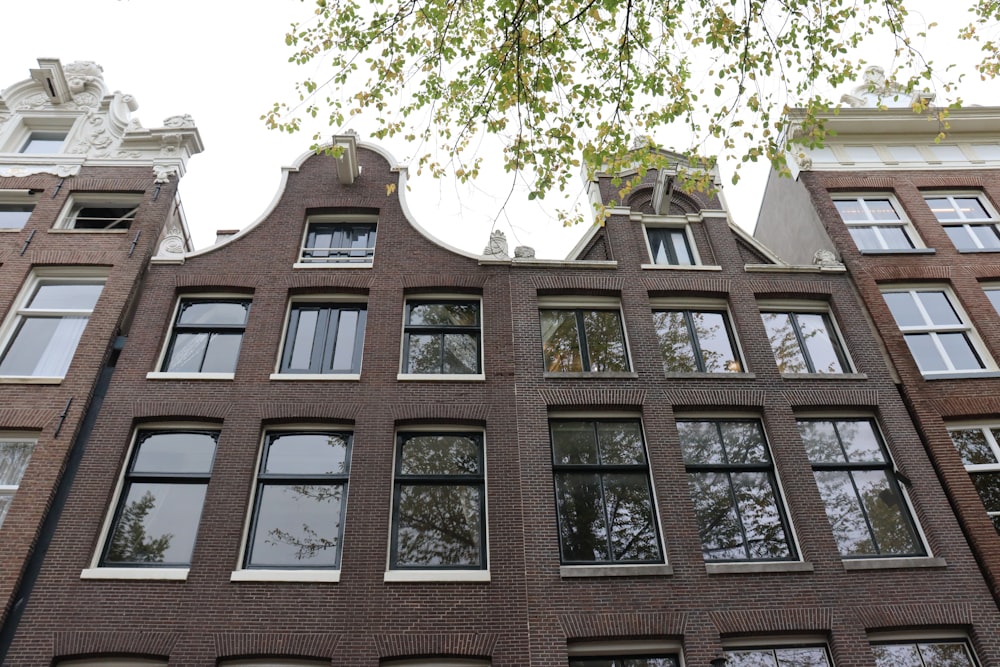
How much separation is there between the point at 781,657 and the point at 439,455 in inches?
290

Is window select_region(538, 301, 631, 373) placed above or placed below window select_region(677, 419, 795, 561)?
above

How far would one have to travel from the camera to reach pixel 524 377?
14695 mm

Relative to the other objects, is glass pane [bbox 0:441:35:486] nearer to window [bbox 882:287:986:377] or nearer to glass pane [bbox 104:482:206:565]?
glass pane [bbox 104:482:206:565]

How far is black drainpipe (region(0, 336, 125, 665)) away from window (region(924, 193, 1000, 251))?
21859 millimetres

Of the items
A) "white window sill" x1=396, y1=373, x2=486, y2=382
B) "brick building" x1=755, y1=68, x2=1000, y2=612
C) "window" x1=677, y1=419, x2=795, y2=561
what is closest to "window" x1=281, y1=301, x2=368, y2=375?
"white window sill" x1=396, y1=373, x2=486, y2=382

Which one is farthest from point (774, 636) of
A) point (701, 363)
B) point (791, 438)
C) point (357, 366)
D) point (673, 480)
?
point (357, 366)

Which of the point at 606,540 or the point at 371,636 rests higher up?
the point at 606,540

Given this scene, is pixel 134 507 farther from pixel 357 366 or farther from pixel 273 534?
pixel 357 366

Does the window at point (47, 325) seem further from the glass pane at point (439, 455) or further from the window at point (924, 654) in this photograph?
the window at point (924, 654)

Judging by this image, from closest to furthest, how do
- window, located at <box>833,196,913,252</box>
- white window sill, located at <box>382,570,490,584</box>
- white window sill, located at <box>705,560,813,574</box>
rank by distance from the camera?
1. white window sill, located at <box>382,570,490,584</box>
2. white window sill, located at <box>705,560,813,574</box>
3. window, located at <box>833,196,913,252</box>

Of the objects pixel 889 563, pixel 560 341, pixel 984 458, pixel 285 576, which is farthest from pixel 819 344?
pixel 285 576

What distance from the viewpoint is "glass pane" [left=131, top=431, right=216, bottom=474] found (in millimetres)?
13398

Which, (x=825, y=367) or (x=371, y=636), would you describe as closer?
(x=371, y=636)

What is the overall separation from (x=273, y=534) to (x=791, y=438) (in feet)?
35.4
